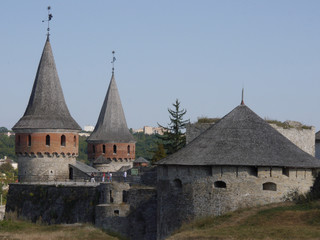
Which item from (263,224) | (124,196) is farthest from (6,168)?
(263,224)

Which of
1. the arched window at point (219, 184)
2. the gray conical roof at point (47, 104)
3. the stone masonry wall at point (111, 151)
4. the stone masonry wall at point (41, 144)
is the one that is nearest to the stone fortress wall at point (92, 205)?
the stone masonry wall at point (41, 144)

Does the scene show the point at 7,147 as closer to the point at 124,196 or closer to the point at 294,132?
the point at 124,196

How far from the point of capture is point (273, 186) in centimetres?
2847

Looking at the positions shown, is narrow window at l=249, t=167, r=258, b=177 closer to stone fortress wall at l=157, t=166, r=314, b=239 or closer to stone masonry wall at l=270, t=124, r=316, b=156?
stone fortress wall at l=157, t=166, r=314, b=239

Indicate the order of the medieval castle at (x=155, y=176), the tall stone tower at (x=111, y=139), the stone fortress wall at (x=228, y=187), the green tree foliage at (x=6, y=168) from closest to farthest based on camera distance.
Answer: the stone fortress wall at (x=228, y=187), the medieval castle at (x=155, y=176), the tall stone tower at (x=111, y=139), the green tree foliage at (x=6, y=168)

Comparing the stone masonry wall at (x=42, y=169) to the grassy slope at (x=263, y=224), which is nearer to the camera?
the grassy slope at (x=263, y=224)

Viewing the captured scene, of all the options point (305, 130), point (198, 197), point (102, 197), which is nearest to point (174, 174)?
point (198, 197)

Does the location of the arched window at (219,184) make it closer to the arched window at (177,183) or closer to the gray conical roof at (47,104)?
the arched window at (177,183)

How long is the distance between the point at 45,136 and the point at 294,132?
16.4 metres

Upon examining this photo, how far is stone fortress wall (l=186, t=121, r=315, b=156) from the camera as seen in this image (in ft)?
116

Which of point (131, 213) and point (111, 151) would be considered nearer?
point (131, 213)

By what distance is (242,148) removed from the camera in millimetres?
28797

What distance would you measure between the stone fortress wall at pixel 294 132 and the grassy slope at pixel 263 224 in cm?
759

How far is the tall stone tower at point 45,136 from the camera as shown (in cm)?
4428
